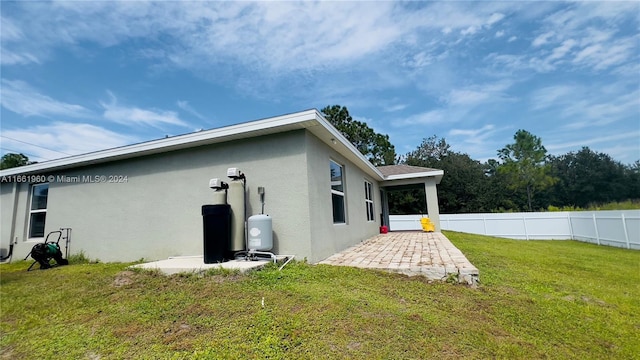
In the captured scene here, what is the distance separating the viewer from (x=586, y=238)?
12695 mm

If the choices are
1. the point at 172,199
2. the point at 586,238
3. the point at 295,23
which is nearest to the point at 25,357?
the point at 172,199

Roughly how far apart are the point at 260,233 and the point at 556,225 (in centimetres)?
1691

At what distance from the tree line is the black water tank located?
19.7 metres

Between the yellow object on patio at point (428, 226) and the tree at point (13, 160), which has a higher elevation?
the tree at point (13, 160)

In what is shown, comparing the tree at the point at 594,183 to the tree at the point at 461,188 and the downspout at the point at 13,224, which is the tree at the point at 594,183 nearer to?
the tree at the point at 461,188

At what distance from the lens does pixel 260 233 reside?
4.73 m

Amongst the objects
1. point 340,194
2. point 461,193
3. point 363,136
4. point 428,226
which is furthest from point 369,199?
point 461,193

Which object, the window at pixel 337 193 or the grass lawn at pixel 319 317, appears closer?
the grass lawn at pixel 319 317

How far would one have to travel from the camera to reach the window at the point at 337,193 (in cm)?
672

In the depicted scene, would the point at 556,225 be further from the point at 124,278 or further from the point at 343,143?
the point at 124,278

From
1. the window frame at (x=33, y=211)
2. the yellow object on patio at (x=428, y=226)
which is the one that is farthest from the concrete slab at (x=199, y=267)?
the yellow object on patio at (x=428, y=226)

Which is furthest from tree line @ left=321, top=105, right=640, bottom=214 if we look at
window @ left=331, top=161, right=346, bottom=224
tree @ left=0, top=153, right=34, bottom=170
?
tree @ left=0, top=153, right=34, bottom=170

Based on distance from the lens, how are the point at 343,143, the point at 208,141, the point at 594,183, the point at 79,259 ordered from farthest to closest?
the point at 594,183
the point at 79,259
the point at 343,143
the point at 208,141

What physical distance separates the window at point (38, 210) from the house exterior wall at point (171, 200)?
0.86 feet
